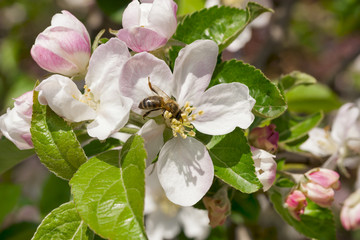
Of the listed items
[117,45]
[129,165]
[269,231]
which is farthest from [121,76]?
[269,231]

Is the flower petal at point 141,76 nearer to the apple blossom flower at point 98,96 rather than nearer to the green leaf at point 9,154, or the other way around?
the apple blossom flower at point 98,96

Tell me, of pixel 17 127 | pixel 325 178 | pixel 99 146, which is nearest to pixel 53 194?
pixel 99 146

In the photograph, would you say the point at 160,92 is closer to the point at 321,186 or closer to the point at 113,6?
the point at 321,186

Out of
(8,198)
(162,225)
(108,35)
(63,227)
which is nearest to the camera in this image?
(63,227)

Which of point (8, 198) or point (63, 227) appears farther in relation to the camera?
point (8, 198)

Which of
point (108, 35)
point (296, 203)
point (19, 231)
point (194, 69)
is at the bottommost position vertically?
point (19, 231)

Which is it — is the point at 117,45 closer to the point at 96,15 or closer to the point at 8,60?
the point at 96,15

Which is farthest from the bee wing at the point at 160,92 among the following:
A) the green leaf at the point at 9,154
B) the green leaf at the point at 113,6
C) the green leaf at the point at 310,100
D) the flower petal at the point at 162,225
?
the green leaf at the point at 310,100
